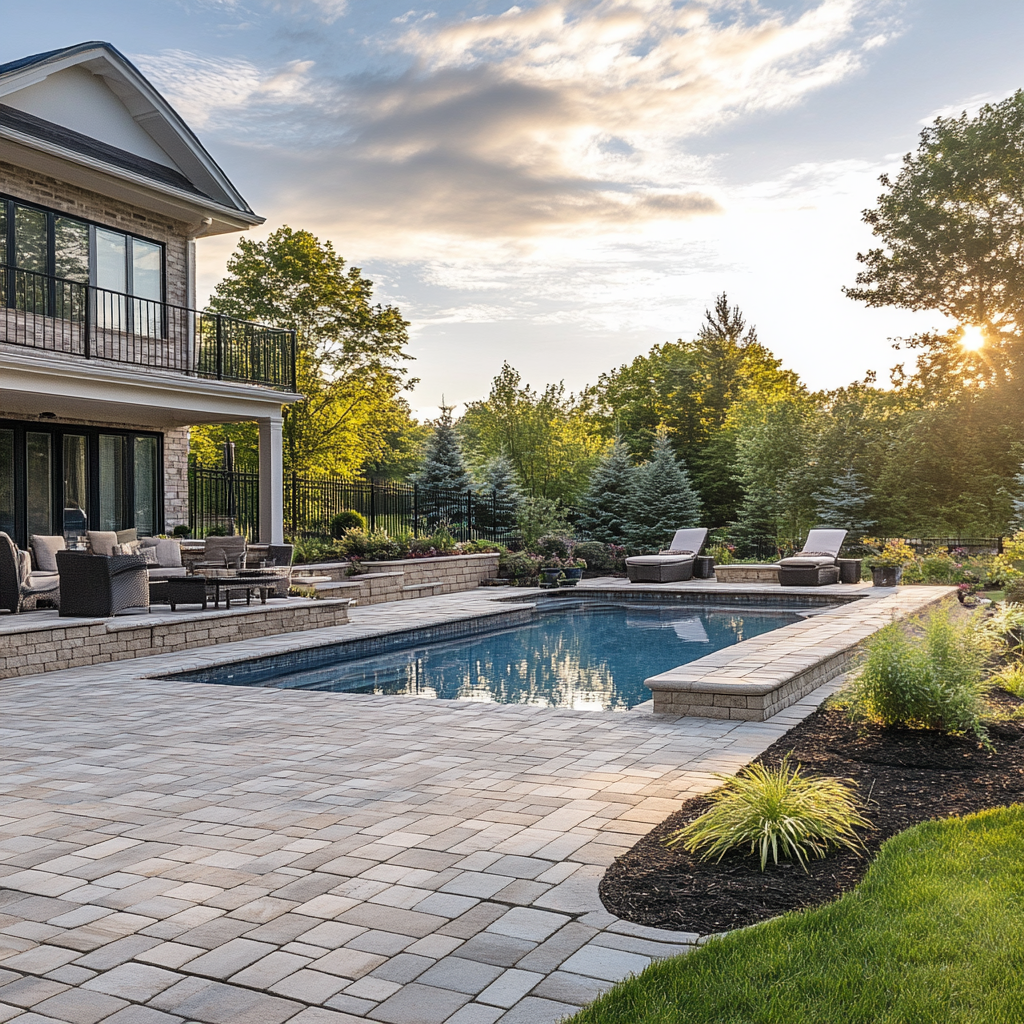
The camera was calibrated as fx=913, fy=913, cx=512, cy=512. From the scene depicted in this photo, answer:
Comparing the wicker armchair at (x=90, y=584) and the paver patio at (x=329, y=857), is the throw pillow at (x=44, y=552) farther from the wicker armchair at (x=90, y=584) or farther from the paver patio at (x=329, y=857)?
the paver patio at (x=329, y=857)

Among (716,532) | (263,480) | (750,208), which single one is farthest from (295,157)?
(716,532)

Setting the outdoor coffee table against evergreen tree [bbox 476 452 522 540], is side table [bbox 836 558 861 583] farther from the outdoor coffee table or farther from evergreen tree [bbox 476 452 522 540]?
the outdoor coffee table

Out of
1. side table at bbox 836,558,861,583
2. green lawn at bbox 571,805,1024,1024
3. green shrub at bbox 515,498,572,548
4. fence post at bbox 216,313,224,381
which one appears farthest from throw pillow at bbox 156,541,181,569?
side table at bbox 836,558,861,583

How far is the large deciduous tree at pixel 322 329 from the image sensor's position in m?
26.3

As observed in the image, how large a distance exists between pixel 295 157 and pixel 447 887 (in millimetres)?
16936

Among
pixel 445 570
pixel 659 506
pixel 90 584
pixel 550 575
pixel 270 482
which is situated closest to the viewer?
pixel 90 584

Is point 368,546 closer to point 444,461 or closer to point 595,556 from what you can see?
point 595,556

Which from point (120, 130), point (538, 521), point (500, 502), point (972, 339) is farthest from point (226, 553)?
point (972, 339)

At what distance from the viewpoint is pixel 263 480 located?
1552cm

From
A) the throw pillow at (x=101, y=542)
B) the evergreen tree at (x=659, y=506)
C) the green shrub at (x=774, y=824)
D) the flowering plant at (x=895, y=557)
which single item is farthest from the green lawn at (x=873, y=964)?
the evergreen tree at (x=659, y=506)

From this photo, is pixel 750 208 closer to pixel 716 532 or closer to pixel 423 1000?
pixel 716 532

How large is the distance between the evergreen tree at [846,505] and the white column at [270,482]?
14.3m

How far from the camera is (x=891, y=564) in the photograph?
16.3m

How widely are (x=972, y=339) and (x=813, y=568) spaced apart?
16.0 metres
